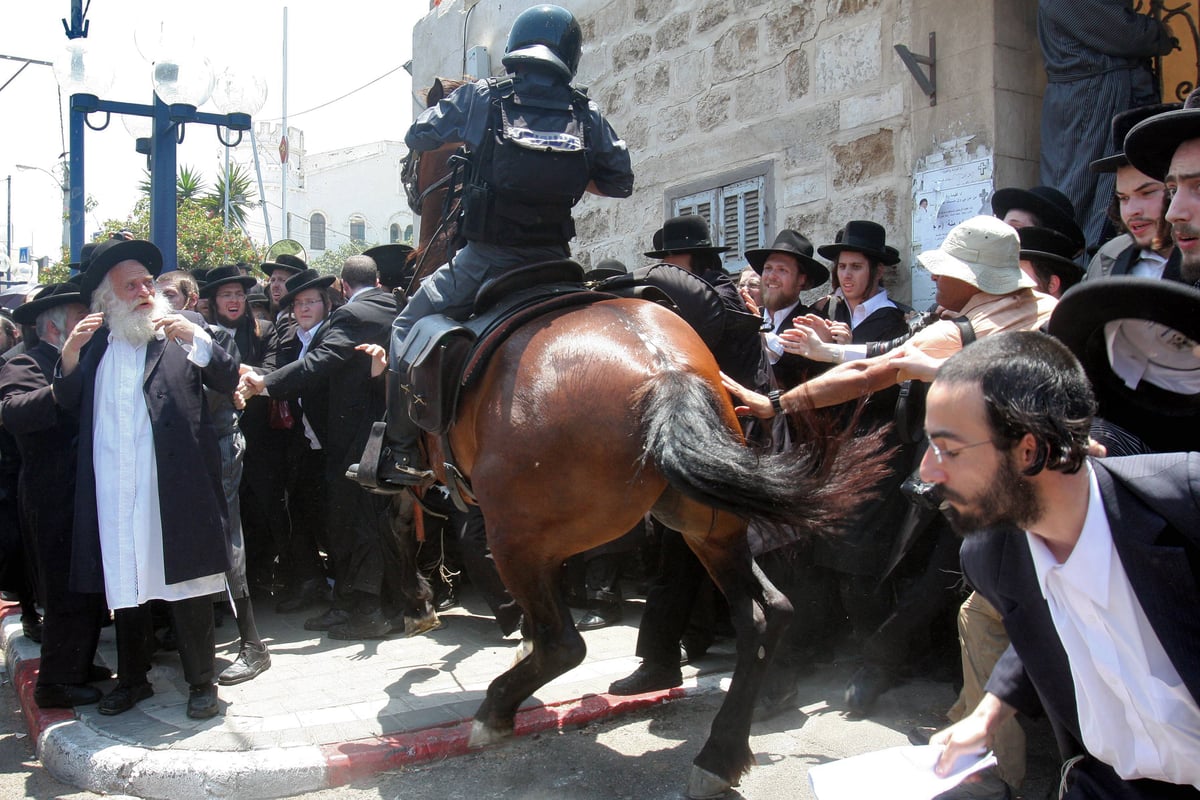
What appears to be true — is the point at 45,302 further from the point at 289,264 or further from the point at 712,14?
the point at 712,14

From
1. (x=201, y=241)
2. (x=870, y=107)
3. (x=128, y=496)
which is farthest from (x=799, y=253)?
(x=201, y=241)

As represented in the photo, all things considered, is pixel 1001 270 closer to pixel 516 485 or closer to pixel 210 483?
pixel 516 485

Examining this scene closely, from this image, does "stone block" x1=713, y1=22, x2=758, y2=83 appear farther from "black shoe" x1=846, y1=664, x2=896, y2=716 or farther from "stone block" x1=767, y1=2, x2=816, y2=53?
"black shoe" x1=846, y1=664, x2=896, y2=716

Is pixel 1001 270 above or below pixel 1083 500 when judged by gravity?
above

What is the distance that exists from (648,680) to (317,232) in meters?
52.9

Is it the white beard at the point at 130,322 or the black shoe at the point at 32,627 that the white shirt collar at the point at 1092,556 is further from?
the black shoe at the point at 32,627

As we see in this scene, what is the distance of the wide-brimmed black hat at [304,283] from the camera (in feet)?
22.6

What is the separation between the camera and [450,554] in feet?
23.5

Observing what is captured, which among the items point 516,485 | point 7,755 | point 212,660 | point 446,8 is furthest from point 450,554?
point 446,8

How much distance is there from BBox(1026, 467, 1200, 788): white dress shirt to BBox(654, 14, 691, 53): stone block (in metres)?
6.83

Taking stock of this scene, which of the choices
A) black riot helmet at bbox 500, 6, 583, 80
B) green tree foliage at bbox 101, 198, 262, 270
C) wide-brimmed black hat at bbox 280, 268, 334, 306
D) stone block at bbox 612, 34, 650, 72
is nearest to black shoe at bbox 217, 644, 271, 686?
wide-brimmed black hat at bbox 280, 268, 334, 306

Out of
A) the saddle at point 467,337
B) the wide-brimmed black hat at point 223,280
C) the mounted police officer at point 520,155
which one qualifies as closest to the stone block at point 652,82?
the wide-brimmed black hat at point 223,280

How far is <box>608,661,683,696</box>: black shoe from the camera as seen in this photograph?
189 inches

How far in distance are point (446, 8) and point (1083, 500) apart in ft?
34.9
